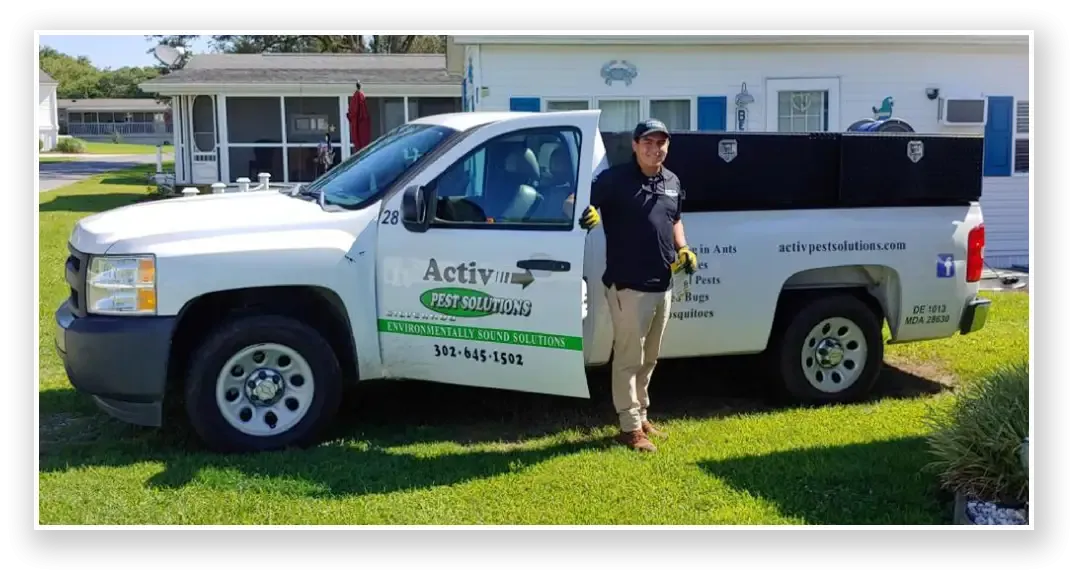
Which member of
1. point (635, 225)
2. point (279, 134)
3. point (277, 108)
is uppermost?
point (277, 108)

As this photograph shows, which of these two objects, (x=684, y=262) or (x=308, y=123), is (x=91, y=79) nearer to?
(x=308, y=123)

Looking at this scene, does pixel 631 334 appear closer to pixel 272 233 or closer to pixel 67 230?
pixel 272 233

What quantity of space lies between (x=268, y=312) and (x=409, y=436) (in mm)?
1131

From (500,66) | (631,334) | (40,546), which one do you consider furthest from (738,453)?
(500,66)

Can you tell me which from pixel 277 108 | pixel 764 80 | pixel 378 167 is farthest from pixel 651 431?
pixel 277 108

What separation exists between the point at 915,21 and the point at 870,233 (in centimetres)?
177

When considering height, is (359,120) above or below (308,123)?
below

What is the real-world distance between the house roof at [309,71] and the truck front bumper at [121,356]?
16295 millimetres

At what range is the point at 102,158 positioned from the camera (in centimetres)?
4859

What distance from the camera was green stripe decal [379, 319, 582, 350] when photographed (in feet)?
17.9

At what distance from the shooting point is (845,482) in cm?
529

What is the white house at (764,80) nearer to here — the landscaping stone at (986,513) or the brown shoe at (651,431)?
the brown shoe at (651,431)

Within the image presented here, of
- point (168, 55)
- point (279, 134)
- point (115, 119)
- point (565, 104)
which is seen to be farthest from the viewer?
point (115, 119)

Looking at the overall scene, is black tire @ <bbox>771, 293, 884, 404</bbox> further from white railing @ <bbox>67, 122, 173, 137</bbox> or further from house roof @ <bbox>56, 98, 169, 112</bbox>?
white railing @ <bbox>67, 122, 173, 137</bbox>
